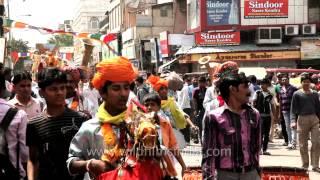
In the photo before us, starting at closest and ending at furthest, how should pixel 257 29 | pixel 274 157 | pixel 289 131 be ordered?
1. pixel 274 157
2. pixel 289 131
3. pixel 257 29

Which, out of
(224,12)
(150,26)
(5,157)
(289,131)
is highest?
(224,12)

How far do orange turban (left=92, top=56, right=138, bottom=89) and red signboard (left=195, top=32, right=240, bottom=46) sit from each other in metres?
35.9

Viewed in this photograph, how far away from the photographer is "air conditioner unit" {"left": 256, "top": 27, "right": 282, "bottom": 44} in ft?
128

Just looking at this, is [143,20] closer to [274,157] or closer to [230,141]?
[274,157]

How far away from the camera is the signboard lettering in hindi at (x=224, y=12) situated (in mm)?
39094

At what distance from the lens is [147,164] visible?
10.2 ft

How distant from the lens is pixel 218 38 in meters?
39.4

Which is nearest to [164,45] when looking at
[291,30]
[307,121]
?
[291,30]

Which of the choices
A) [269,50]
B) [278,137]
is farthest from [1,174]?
[269,50]

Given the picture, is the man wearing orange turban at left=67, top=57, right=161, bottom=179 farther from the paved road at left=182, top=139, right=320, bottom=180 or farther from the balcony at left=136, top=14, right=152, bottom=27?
the balcony at left=136, top=14, right=152, bottom=27

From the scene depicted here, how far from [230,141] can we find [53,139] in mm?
1352

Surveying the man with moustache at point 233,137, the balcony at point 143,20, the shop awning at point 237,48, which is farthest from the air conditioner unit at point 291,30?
the man with moustache at point 233,137

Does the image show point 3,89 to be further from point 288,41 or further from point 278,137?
point 288,41

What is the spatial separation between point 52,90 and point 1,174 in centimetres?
71
